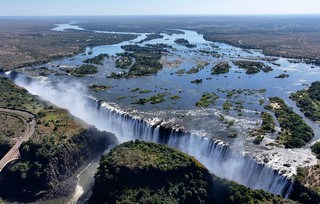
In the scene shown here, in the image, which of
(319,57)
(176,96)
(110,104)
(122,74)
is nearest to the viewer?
(110,104)

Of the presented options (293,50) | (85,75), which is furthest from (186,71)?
(293,50)

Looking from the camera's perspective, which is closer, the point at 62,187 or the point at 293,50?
the point at 62,187

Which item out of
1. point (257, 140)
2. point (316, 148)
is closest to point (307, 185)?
point (316, 148)

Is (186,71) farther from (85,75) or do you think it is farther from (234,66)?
(85,75)

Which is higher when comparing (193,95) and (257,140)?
(193,95)

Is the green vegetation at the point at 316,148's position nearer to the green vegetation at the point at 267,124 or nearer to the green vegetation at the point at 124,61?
the green vegetation at the point at 267,124

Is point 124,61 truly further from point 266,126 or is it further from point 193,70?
point 266,126
